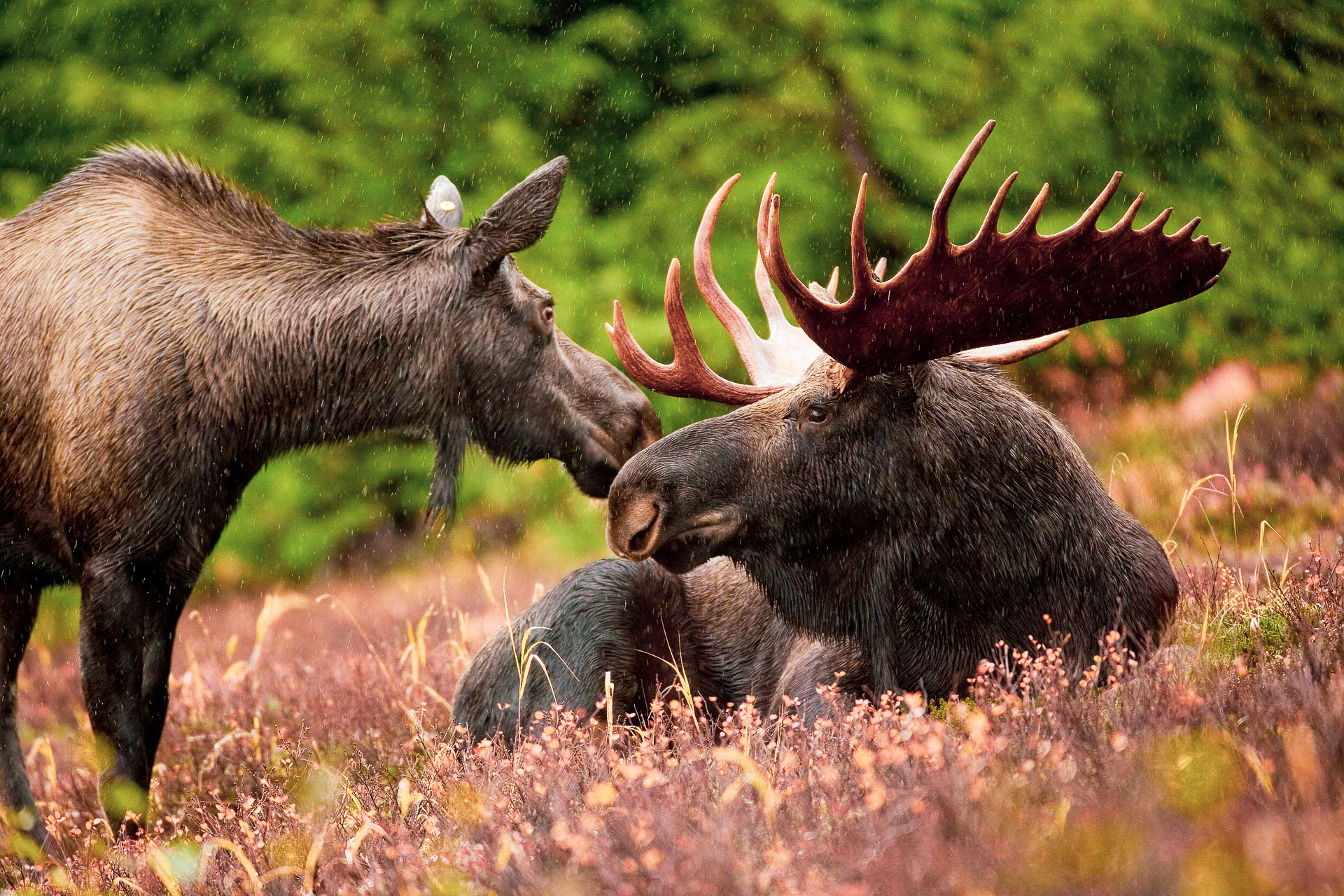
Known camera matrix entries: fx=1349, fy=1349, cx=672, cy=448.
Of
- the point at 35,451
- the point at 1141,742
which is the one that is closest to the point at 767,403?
the point at 1141,742

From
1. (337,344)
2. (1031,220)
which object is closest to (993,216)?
(1031,220)

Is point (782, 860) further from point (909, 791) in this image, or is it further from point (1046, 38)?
point (1046, 38)

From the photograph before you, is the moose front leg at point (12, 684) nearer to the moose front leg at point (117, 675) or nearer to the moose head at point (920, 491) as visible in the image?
the moose front leg at point (117, 675)

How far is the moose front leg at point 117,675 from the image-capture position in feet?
13.6

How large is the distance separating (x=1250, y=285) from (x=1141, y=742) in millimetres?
7740

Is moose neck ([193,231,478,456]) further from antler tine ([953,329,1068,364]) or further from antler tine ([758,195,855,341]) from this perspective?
antler tine ([953,329,1068,364])

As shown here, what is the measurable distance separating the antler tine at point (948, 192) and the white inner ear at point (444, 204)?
2153mm

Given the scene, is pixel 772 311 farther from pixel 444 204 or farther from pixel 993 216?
pixel 993 216

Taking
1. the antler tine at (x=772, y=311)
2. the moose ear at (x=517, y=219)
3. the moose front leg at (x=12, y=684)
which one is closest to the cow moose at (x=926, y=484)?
the antler tine at (x=772, y=311)

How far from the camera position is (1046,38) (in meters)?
9.44

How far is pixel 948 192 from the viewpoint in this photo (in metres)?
3.17

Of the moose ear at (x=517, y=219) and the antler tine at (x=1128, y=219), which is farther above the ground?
the antler tine at (x=1128, y=219)

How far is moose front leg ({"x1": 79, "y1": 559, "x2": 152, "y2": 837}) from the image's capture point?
13.6 feet

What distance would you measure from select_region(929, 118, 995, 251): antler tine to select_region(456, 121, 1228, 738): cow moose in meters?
0.02
